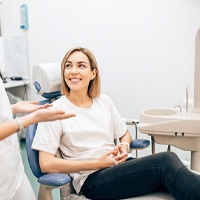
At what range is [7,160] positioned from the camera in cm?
127

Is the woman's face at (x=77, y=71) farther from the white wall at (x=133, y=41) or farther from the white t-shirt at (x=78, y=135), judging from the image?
the white wall at (x=133, y=41)

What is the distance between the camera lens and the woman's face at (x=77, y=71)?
1648 millimetres

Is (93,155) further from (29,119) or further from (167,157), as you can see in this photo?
(29,119)

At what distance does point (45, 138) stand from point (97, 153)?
0.30m

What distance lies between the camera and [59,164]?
4.60 ft

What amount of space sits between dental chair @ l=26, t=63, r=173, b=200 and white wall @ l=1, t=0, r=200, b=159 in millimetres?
693

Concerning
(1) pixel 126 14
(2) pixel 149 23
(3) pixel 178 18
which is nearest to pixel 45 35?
(1) pixel 126 14

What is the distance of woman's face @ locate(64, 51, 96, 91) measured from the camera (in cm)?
165

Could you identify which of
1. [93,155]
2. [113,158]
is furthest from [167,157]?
[93,155]

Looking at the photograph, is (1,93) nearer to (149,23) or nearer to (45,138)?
(45,138)

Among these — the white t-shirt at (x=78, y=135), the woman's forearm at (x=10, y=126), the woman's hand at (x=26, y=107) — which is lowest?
the white t-shirt at (x=78, y=135)

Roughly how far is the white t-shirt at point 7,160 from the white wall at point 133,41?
59.0 inches

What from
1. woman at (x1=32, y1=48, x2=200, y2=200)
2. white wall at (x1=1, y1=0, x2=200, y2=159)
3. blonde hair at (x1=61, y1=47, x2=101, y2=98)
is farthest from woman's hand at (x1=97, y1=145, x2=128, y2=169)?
white wall at (x1=1, y1=0, x2=200, y2=159)

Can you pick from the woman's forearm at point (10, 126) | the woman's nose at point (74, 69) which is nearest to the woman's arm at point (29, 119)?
the woman's forearm at point (10, 126)
